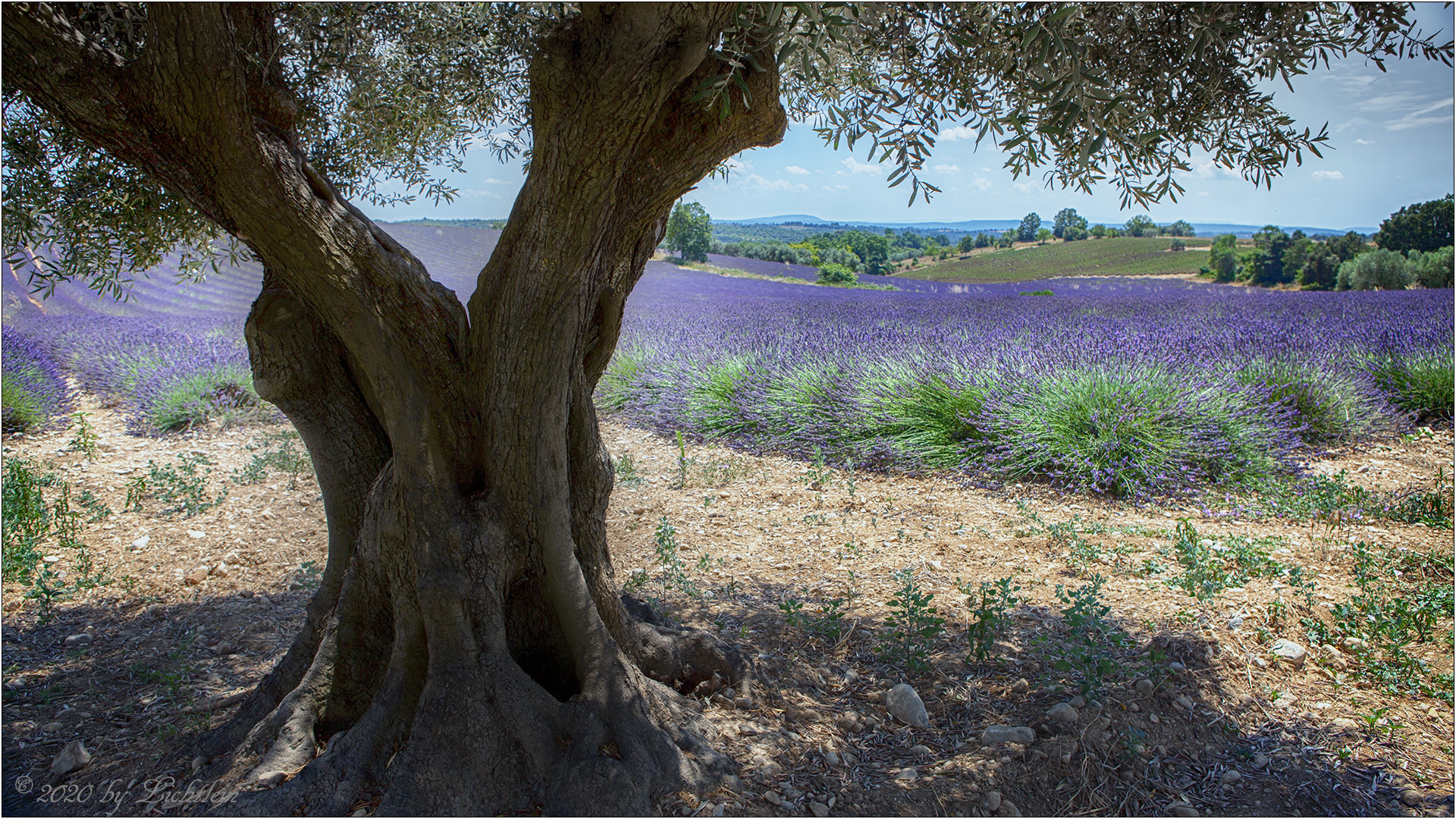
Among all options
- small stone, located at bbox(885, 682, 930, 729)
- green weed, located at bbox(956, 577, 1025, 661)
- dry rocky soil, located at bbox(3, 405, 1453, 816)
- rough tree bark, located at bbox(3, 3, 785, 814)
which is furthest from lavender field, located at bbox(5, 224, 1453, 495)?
rough tree bark, located at bbox(3, 3, 785, 814)

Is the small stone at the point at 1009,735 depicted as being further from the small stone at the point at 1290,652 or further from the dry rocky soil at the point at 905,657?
the small stone at the point at 1290,652

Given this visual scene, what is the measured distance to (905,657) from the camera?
3.00 metres

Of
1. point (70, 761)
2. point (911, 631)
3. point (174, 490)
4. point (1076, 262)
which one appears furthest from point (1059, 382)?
point (1076, 262)

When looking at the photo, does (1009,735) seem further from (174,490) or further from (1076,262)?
(1076,262)

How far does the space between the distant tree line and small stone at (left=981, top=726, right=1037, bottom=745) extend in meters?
13.5

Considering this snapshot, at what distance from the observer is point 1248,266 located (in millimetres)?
13812

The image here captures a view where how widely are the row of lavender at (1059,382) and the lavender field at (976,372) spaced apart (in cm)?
2

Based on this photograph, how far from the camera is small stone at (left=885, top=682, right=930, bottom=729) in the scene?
8.69 feet

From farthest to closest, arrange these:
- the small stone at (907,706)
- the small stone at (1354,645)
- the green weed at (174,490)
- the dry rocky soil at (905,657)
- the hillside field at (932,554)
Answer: the green weed at (174,490)
the small stone at (1354,645)
the small stone at (907,706)
the hillside field at (932,554)
the dry rocky soil at (905,657)

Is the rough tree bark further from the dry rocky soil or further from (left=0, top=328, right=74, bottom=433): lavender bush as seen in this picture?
(left=0, top=328, right=74, bottom=433): lavender bush

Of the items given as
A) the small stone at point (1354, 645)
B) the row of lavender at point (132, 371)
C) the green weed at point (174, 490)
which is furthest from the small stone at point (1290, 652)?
the row of lavender at point (132, 371)

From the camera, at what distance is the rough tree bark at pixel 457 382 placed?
6.39 feet

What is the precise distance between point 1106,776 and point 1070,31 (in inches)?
85.5

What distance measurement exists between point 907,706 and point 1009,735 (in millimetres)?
342
